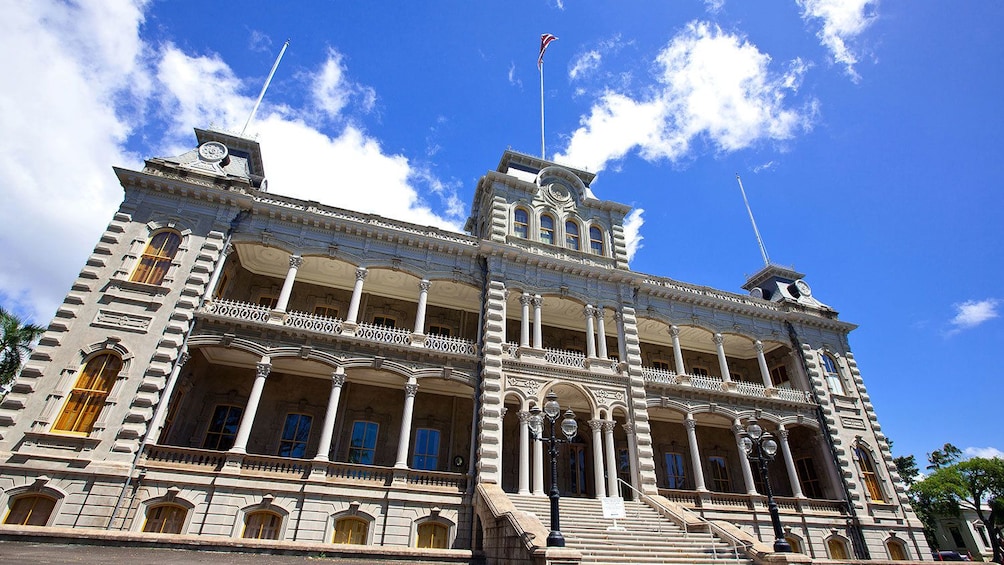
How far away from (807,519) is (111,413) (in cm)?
2602

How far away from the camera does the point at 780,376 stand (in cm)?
2633

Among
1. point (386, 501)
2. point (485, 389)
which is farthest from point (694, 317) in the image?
point (386, 501)

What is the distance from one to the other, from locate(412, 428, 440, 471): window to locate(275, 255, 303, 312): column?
293 inches

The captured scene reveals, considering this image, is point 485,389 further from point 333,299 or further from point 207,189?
point 207,189

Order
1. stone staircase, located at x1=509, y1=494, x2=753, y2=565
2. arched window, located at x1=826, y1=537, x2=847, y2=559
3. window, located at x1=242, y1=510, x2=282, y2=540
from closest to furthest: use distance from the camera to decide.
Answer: stone staircase, located at x1=509, y1=494, x2=753, y2=565 → window, located at x1=242, y1=510, x2=282, y2=540 → arched window, located at x1=826, y1=537, x2=847, y2=559

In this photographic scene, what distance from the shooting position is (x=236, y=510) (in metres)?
14.4

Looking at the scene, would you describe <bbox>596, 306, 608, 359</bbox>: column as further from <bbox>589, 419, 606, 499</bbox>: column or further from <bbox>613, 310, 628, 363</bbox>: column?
<bbox>589, 419, 606, 499</bbox>: column

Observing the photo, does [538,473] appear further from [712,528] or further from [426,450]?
[712,528]

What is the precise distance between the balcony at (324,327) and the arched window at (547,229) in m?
6.72

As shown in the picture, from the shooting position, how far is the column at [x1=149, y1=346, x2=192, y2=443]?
14.9 metres

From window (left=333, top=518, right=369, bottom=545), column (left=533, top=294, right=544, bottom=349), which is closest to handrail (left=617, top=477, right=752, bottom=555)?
column (left=533, top=294, right=544, bottom=349)

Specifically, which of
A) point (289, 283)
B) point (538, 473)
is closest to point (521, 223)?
point (289, 283)

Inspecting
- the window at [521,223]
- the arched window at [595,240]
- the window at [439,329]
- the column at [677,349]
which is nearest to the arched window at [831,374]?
the column at [677,349]

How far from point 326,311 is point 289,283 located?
338 cm
